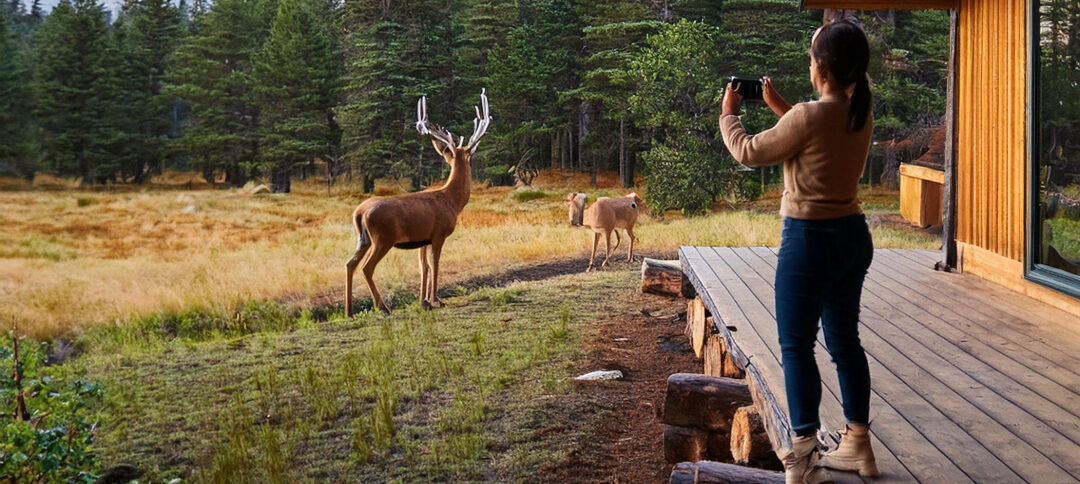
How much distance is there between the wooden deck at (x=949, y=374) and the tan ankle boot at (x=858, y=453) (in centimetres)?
5

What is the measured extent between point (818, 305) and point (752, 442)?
99 cm

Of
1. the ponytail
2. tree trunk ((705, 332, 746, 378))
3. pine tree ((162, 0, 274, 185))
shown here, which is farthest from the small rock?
pine tree ((162, 0, 274, 185))

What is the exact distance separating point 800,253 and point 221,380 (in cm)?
479

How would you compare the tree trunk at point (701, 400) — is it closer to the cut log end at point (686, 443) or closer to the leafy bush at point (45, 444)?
the cut log end at point (686, 443)

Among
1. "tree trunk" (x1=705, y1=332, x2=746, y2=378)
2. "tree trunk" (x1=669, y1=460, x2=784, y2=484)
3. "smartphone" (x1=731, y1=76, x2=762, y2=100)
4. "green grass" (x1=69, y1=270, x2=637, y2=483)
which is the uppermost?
"smartphone" (x1=731, y1=76, x2=762, y2=100)

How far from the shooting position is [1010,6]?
4.84m

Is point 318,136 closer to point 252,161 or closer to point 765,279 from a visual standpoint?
point 252,161

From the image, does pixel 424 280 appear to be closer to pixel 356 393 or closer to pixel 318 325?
pixel 318 325

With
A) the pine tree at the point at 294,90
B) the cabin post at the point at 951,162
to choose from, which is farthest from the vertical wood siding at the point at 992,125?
the pine tree at the point at 294,90

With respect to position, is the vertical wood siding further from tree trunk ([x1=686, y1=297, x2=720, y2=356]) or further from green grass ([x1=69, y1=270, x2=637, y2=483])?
green grass ([x1=69, y1=270, x2=637, y2=483])

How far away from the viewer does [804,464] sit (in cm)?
232

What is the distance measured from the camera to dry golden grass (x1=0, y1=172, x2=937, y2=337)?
9.31 metres

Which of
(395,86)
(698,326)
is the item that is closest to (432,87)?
(395,86)

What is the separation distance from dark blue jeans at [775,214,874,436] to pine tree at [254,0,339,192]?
11960 millimetres
